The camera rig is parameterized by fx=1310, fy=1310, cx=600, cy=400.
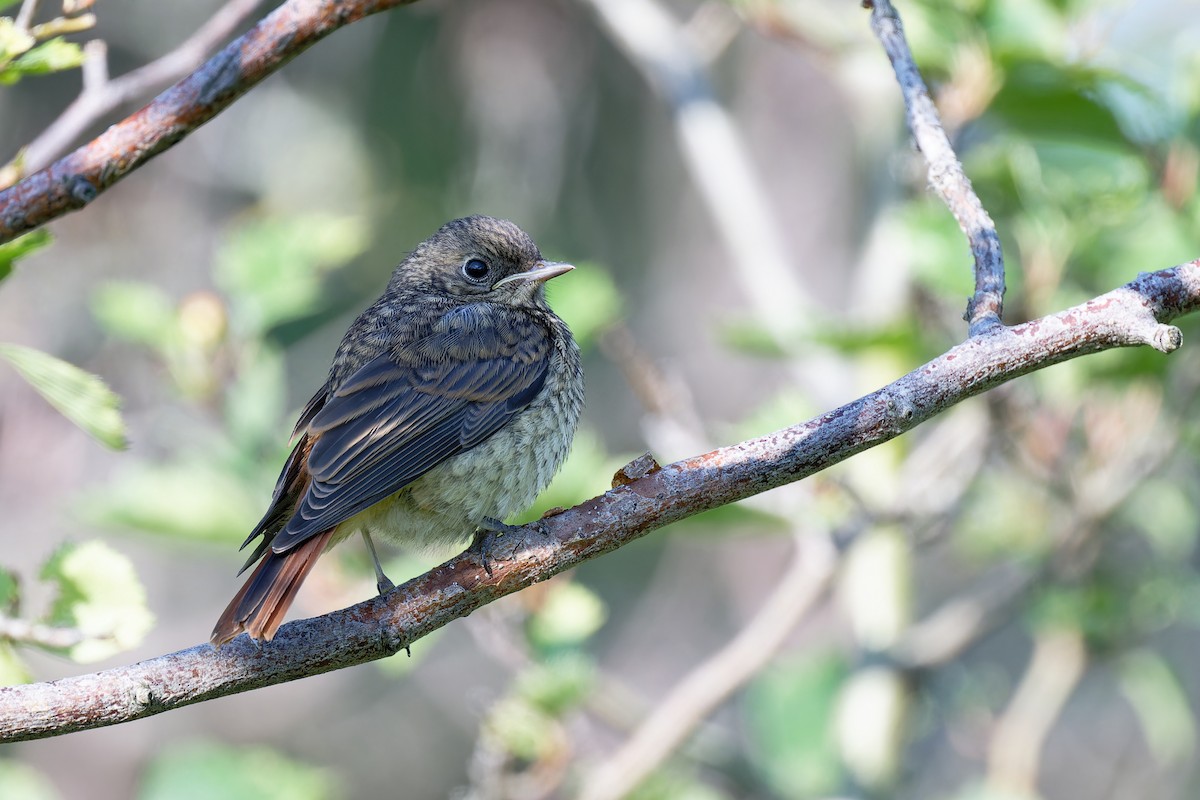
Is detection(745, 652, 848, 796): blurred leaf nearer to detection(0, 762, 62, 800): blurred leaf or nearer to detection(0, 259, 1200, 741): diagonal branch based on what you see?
detection(0, 762, 62, 800): blurred leaf

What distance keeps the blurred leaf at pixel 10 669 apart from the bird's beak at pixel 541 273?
6.01 feet

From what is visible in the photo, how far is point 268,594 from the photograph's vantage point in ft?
7.93

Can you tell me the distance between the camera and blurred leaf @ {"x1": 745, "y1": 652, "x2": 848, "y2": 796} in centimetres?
416

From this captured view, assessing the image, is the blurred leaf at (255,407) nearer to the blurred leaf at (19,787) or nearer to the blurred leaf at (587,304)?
the blurred leaf at (587,304)

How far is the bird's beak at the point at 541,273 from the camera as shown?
3676 millimetres

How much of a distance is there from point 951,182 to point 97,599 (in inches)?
65.8

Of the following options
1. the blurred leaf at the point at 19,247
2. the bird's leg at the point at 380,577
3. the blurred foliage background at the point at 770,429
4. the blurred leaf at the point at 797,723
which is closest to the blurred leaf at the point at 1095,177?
the blurred foliage background at the point at 770,429

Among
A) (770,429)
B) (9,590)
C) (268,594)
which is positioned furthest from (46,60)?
(770,429)

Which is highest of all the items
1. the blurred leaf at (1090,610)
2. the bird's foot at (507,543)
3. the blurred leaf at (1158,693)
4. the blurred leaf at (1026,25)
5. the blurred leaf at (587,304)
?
the blurred leaf at (1026,25)

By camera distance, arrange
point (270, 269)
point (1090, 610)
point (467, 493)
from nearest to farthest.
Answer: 1. point (467, 493)
2. point (270, 269)
3. point (1090, 610)

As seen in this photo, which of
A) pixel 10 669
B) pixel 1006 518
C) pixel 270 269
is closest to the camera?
pixel 10 669

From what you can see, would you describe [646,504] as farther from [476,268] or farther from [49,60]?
Answer: [476,268]

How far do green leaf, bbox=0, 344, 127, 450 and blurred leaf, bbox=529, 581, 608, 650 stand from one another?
1.47 metres

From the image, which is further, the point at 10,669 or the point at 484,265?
the point at 484,265
